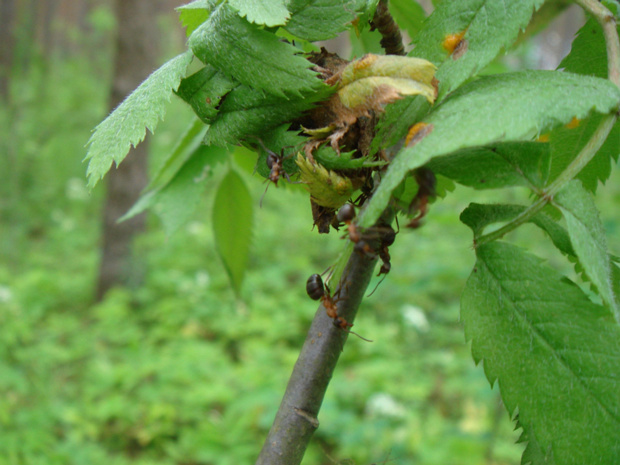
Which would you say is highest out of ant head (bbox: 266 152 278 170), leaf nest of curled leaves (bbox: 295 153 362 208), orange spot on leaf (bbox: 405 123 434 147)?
ant head (bbox: 266 152 278 170)

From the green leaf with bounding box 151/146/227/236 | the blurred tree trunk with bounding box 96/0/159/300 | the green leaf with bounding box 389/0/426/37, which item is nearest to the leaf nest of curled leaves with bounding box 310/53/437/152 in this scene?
the green leaf with bounding box 389/0/426/37

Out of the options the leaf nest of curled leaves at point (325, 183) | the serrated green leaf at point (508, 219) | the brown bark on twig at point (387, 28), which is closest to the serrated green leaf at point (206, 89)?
the leaf nest of curled leaves at point (325, 183)

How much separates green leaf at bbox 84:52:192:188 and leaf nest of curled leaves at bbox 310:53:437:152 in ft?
0.58

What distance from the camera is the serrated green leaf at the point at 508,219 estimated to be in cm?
56

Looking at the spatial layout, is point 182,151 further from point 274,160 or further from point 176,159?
point 274,160

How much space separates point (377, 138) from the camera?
59 centimetres

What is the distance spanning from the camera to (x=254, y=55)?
0.57 m

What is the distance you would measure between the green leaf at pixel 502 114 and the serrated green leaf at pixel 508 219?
115 millimetres

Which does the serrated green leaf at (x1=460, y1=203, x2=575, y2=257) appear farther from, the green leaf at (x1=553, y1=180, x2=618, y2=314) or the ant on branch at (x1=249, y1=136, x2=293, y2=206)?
the ant on branch at (x1=249, y1=136, x2=293, y2=206)

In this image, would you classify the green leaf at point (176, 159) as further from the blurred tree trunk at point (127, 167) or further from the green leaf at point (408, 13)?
the blurred tree trunk at point (127, 167)

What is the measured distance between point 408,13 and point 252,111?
1.55ft

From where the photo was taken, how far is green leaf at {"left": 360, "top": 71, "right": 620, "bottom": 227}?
0.46m

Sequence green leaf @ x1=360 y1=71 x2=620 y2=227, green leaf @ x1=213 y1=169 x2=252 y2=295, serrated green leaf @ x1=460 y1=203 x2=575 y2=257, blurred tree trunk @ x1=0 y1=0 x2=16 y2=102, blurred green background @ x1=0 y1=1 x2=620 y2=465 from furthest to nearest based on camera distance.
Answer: blurred tree trunk @ x1=0 y1=0 x2=16 y2=102 → blurred green background @ x1=0 y1=1 x2=620 y2=465 → green leaf @ x1=213 y1=169 x2=252 y2=295 → serrated green leaf @ x1=460 y1=203 x2=575 y2=257 → green leaf @ x1=360 y1=71 x2=620 y2=227

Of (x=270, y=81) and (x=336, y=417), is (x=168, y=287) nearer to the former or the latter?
(x=336, y=417)
